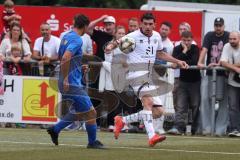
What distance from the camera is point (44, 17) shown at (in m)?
26.2

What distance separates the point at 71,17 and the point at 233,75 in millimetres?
6374

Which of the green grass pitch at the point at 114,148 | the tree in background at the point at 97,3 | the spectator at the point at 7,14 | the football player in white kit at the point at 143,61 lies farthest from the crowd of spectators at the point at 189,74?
the tree in background at the point at 97,3

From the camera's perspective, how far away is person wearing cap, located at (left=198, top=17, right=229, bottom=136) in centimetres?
2148

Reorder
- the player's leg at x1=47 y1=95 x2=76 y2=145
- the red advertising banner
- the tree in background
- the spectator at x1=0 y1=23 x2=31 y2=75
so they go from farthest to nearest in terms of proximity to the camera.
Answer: the tree in background, the red advertising banner, the spectator at x1=0 y1=23 x2=31 y2=75, the player's leg at x1=47 y1=95 x2=76 y2=145

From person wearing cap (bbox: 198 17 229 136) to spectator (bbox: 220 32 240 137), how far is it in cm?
30

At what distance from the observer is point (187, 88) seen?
858 inches

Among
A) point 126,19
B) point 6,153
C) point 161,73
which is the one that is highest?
point 126,19

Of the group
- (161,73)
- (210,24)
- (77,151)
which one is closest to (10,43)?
(161,73)

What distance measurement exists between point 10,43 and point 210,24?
18.0 ft

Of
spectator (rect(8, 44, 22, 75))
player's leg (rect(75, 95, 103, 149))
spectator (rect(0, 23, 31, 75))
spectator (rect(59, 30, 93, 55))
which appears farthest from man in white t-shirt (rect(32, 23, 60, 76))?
player's leg (rect(75, 95, 103, 149))

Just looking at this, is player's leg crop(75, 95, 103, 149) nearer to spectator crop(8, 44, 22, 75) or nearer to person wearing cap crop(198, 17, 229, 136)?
person wearing cap crop(198, 17, 229, 136)

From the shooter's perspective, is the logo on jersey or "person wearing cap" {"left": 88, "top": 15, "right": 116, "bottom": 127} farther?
"person wearing cap" {"left": 88, "top": 15, "right": 116, "bottom": 127}

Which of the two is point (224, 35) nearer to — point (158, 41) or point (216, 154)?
point (158, 41)

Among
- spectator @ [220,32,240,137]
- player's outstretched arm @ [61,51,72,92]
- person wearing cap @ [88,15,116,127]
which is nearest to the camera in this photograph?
player's outstretched arm @ [61,51,72,92]
